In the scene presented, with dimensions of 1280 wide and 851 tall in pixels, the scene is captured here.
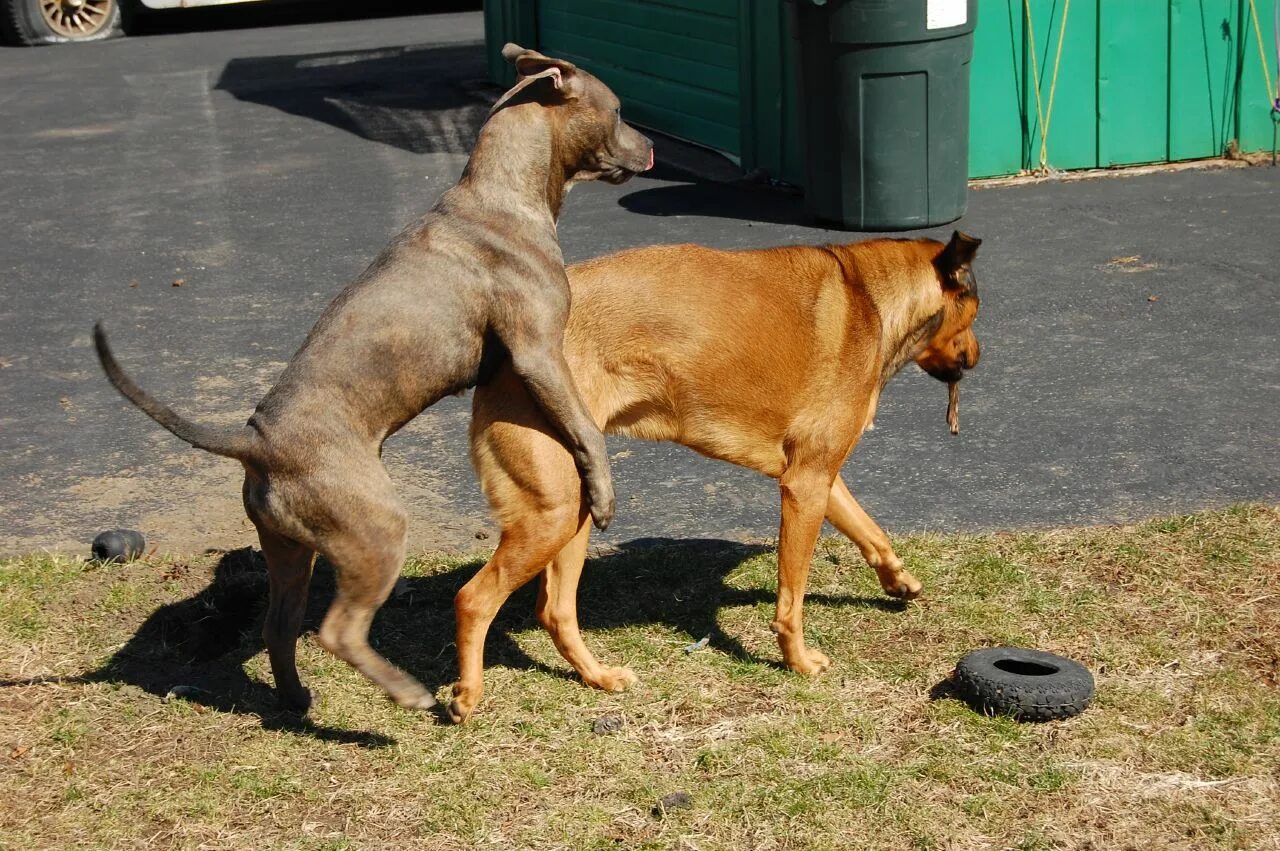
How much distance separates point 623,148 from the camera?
16.3ft

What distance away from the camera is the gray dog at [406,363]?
437 centimetres

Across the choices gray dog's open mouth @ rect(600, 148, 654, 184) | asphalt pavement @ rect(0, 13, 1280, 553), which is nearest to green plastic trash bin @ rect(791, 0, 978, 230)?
asphalt pavement @ rect(0, 13, 1280, 553)

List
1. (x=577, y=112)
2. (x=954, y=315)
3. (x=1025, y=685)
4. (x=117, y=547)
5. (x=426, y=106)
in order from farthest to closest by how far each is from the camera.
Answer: (x=426, y=106) → (x=117, y=547) → (x=954, y=315) → (x=577, y=112) → (x=1025, y=685)

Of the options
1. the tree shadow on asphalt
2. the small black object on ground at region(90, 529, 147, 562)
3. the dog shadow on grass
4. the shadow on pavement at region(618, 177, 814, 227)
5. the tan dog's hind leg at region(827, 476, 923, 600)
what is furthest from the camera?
the tree shadow on asphalt

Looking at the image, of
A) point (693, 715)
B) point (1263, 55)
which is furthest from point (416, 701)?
point (1263, 55)

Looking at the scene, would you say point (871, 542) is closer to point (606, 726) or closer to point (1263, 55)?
point (606, 726)

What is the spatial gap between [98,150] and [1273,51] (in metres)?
11.3

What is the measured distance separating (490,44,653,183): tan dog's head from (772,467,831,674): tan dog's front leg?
1275mm

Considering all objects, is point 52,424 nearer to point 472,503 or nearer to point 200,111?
point 472,503

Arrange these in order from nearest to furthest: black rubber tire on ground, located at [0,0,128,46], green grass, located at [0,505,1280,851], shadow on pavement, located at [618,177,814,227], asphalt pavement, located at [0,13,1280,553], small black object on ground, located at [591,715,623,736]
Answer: green grass, located at [0,505,1280,851], small black object on ground, located at [591,715,623,736], asphalt pavement, located at [0,13,1280,553], shadow on pavement, located at [618,177,814,227], black rubber tire on ground, located at [0,0,128,46]

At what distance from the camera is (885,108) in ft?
34.4

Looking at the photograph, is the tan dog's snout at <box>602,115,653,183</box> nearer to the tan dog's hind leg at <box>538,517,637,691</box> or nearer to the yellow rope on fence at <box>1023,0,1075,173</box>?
the tan dog's hind leg at <box>538,517,637,691</box>

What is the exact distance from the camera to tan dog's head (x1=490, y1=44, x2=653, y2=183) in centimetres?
479

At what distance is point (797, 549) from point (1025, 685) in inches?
35.7
